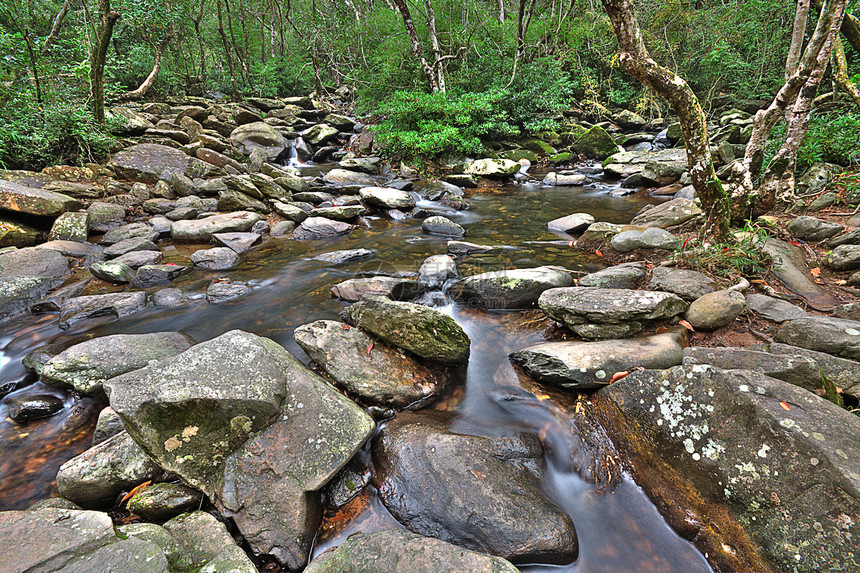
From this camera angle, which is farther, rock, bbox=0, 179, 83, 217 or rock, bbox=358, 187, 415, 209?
rock, bbox=358, 187, 415, 209

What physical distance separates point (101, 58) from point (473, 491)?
42.2 ft

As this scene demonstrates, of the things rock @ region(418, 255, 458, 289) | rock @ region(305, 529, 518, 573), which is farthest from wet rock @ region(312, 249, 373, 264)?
rock @ region(305, 529, 518, 573)

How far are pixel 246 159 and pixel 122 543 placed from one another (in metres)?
13.4

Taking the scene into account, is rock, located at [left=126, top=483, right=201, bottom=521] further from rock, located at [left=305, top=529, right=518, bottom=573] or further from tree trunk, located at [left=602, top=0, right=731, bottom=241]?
tree trunk, located at [left=602, top=0, right=731, bottom=241]

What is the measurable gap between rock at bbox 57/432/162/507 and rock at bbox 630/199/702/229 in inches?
285

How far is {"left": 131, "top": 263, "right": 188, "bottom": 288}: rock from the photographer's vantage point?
5590 millimetres

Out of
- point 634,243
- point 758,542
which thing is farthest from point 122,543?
point 634,243

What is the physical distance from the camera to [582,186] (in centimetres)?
1191

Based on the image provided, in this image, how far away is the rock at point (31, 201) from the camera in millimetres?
5961

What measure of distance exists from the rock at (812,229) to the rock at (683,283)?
2102mm

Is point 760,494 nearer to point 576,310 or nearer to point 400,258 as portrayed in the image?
point 576,310

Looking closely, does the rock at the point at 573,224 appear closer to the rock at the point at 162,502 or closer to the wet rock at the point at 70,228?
the rock at the point at 162,502

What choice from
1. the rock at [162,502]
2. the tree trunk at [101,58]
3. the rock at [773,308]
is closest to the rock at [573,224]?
the rock at [773,308]

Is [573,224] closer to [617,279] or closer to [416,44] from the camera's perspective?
[617,279]
